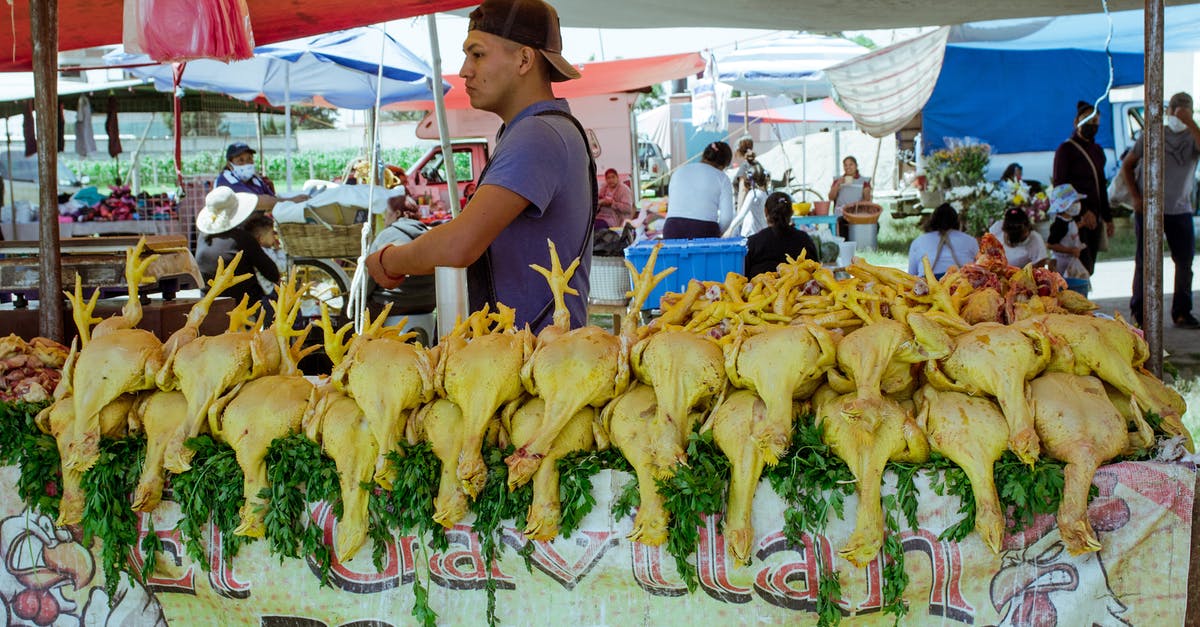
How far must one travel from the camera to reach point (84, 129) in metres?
12.9

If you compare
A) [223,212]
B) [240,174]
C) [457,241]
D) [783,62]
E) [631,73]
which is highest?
[783,62]

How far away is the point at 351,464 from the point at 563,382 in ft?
1.38

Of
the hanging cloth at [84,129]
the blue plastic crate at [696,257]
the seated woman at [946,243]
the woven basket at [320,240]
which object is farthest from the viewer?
the hanging cloth at [84,129]

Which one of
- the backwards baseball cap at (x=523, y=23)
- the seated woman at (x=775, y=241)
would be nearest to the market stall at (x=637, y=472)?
the backwards baseball cap at (x=523, y=23)

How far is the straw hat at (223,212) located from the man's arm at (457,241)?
12.6 ft

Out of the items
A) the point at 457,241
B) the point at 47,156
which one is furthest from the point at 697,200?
the point at 47,156

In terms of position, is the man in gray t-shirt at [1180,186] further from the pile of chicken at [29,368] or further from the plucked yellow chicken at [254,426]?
the pile of chicken at [29,368]

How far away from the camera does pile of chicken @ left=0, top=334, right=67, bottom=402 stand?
194 centimetres

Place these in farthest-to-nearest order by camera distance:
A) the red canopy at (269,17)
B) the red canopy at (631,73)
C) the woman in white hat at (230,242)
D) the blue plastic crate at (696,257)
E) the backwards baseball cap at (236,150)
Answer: the red canopy at (631,73)
the backwards baseball cap at (236,150)
the woman in white hat at (230,242)
the blue plastic crate at (696,257)
the red canopy at (269,17)

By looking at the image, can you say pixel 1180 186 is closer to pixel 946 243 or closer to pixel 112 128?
pixel 946 243

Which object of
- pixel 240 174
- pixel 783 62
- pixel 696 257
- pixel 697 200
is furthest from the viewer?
pixel 783 62

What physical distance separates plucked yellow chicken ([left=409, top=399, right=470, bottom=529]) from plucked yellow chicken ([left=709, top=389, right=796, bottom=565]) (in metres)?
0.47

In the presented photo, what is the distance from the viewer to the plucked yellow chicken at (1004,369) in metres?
1.56

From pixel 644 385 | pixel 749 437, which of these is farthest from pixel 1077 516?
pixel 644 385
